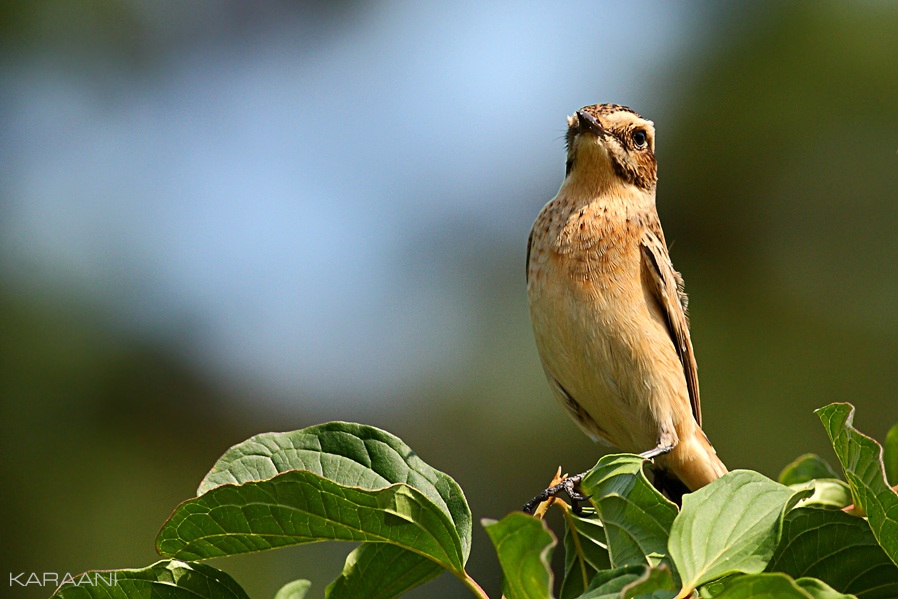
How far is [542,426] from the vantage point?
974 centimetres

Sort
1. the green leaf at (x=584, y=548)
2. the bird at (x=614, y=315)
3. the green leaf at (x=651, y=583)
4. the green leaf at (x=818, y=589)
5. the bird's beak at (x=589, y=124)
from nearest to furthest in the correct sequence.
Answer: the green leaf at (x=651, y=583)
the green leaf at (x=818, y=589)
the green leaf at (x=584, y=548)
the bird at (x=614, y=315)
the bird's beak at (x=589, y=124)

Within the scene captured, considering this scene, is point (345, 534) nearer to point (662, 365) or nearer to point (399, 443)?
point (399, 443)

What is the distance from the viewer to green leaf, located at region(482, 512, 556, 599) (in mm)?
1312

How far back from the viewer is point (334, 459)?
6.17ft

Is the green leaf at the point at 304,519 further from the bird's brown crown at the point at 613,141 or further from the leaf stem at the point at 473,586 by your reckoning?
the bird's brown crown at the point at 613,141

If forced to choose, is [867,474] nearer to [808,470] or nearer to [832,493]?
[832,493]

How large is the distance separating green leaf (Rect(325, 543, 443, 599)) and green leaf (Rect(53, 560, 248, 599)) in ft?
0.70

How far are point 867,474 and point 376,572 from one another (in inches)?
38.4

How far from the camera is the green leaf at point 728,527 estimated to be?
1536 mm

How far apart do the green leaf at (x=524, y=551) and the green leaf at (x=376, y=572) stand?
35 centimetres

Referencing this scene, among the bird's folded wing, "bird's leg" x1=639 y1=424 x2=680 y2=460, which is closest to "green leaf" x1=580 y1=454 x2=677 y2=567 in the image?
"bird's leg" x1=639 y1=424 x2=680 y2=460

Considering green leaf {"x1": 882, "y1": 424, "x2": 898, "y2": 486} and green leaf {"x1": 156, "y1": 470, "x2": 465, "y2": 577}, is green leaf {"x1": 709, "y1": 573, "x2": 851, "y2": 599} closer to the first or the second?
green leaf {"x1": 156, "y1": 470, "x2": 465, "y2": 577}

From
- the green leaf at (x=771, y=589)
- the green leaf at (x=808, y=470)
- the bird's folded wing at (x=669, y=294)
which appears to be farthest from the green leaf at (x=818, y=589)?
the bird's folded wing at (x=669, y=294)

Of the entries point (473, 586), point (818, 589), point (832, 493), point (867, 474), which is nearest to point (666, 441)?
point (832, 493)
